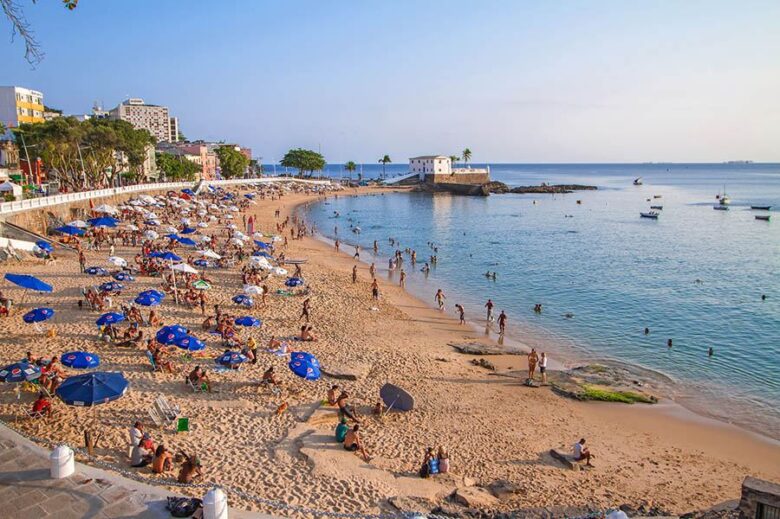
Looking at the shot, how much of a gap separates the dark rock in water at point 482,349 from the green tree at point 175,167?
216 ft

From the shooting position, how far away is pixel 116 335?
1673 cm

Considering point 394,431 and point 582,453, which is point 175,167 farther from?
point 582,453

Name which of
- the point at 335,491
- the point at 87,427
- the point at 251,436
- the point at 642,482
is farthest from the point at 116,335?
Answer: the point at 642,482

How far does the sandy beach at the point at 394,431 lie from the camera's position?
1064 cm

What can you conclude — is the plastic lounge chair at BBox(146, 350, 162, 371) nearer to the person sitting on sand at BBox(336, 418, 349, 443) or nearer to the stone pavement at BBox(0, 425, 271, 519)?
the person sitting on sand at BBox(336, 418, 349, 443)

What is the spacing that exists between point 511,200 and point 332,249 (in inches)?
2546

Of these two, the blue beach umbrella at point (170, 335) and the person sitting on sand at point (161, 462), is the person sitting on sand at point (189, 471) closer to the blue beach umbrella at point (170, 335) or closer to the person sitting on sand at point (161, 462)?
the person sitting on sand at point (161, 462)

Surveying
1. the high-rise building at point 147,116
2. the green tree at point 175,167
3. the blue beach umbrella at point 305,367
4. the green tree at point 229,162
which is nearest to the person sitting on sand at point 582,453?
the blue beach umbrella at point 305,367

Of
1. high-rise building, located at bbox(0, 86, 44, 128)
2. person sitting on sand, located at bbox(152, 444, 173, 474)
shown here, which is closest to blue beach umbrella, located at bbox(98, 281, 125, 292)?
person sitting on sand, located at bbox(152, 444, 173, 474)

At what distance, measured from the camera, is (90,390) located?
11.0 meters

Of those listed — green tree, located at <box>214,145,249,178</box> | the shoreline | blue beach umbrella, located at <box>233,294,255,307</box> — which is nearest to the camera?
the shoreline

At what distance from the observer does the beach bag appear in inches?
280

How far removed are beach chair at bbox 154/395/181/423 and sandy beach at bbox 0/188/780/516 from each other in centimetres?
35

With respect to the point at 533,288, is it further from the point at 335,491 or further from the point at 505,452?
the point at 335,491
